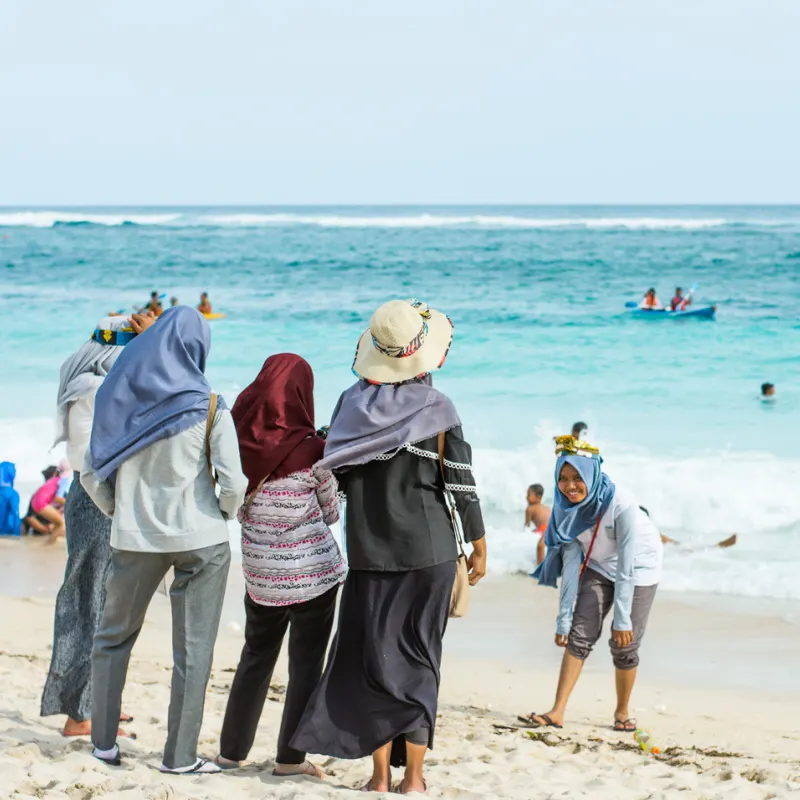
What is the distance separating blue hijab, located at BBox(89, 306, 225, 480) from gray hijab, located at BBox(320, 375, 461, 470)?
434mm

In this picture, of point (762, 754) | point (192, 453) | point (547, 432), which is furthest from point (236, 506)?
point (547, 432)

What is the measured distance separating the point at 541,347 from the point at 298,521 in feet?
61.7

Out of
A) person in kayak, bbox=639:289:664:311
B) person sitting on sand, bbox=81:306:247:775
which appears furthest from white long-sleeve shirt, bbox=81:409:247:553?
person in kayak, bbox=639:289:664:311

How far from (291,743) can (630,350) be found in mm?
18533

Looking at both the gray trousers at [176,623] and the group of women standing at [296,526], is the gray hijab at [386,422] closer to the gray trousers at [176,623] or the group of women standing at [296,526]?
the group of women standing at [296,526]

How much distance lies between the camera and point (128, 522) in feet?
11.0

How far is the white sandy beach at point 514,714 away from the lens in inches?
143

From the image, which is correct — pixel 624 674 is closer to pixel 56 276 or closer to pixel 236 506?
pixel 236 506

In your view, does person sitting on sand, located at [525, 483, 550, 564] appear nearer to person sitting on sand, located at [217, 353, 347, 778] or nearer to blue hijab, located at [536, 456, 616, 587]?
blue hijab, located at [536, 456, 616, 587]

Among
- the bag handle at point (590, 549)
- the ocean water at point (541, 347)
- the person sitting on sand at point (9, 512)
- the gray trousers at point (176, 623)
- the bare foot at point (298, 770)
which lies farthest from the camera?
the ocean water at point (541, 347)

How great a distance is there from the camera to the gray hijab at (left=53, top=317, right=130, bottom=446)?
12.4 ft

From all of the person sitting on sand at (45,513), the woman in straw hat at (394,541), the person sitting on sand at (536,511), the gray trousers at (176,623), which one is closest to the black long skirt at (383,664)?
the woman in straw hat at (394,541)

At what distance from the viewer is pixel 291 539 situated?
11.7 feet

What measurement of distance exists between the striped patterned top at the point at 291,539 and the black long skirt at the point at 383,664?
131 millimetres
